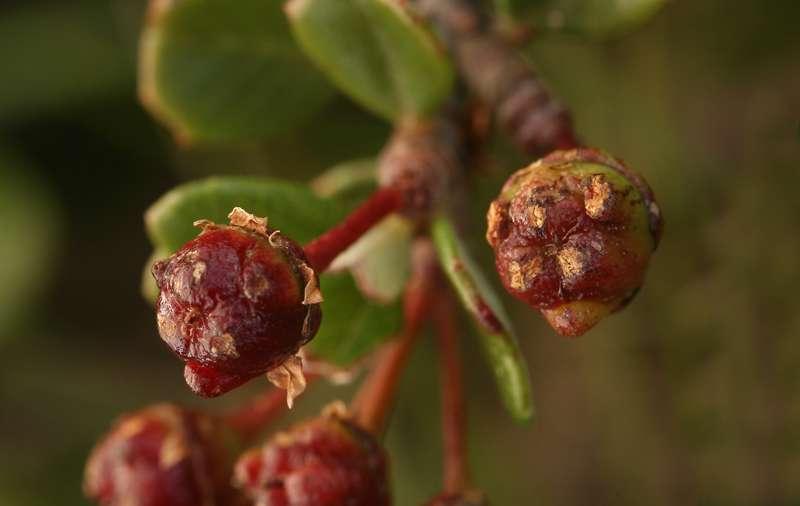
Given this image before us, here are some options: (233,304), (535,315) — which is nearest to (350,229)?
(233,304)

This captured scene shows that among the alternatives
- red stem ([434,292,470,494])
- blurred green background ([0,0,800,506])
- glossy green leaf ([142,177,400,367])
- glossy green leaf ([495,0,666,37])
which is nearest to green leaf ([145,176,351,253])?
glossy green leaf ([142,177,400,367])

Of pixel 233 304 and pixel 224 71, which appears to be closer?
pixel 233 304

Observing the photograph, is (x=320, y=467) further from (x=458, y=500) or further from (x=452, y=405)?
(x=452, y=405)

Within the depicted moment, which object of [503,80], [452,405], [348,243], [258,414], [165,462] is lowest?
[452,405]

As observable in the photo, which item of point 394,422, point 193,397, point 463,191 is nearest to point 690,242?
point 463,191

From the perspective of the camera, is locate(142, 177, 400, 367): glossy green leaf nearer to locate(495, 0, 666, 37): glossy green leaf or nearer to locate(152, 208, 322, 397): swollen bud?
locate(152, 208, 322, 397): swollen bud

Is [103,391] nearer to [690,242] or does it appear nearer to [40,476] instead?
[40,476]
